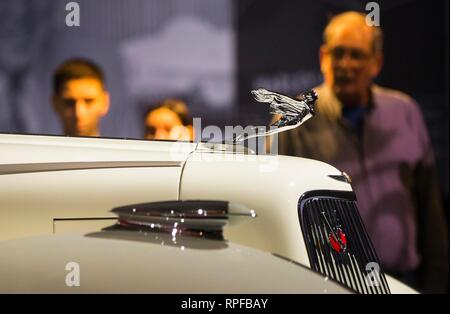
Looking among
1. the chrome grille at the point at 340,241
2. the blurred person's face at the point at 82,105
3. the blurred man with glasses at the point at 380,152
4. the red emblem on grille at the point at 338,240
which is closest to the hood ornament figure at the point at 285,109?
the chrome grille at the point at 340,241

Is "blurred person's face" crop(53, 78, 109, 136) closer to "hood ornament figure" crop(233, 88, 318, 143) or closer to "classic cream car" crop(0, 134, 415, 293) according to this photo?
"classic cream car" crop(0, 134, 415, 293)

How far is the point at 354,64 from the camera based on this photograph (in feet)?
13.6

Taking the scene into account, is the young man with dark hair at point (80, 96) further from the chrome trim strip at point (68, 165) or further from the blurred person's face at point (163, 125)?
the chrome trim strip at point (68, 165)

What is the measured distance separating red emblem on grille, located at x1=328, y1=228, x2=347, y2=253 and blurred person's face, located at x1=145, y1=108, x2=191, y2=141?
243cm

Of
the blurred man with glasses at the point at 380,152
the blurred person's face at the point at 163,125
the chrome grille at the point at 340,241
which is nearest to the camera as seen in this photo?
the chrome grille at the point at 340,241

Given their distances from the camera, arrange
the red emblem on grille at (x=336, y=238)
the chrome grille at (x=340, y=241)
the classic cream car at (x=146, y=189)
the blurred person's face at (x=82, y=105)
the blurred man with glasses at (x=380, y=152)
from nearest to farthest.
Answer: the classic cream car at (x=146, y=189) → the chrome grille at (x=340, y=241) → the red emblem on grille at (x=336, y=238) → the blurred person's face at (x=82, y=105) → the blurred man with glasses at (x=380, y=152)

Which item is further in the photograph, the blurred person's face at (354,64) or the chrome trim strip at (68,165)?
the blurred person's face at (354,64)

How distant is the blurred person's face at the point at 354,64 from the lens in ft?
13.6

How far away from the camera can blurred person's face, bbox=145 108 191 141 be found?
4.00 m

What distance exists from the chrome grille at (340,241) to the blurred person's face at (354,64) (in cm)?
253

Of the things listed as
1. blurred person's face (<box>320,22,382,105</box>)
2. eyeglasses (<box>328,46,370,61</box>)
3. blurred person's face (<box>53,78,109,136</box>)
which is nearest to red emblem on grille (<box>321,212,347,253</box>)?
blurred person's face (<box>53,78,109,136</box>)

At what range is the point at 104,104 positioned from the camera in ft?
12.7

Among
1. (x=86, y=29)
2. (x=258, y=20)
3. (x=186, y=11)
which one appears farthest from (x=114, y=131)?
(x=258, y=20)
